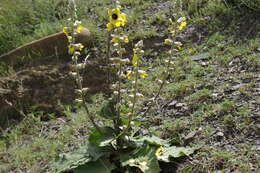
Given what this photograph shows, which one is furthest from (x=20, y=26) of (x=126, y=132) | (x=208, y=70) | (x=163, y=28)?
(x=126, y=132)

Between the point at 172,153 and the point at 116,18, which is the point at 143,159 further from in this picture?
the point at 116,18

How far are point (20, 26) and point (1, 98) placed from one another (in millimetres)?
2019

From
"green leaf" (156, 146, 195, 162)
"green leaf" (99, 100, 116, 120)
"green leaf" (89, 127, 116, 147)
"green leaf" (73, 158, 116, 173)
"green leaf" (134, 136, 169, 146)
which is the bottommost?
"green leaf" (73, 158, 116, 173)

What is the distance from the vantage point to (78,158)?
301cm

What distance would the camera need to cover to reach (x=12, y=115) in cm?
473

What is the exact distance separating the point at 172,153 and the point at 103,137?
59cm

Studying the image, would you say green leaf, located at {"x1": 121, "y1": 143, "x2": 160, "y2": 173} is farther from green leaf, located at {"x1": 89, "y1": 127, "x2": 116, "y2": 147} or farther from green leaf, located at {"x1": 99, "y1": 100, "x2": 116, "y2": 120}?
green leaf, located at {"x1": 99, "y1": 100, "x2": 116, "y2": 120}

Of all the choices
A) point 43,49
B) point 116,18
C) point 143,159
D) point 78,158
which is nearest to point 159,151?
point 143,159

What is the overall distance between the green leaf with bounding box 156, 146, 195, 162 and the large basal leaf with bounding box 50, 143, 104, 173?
19.4 inches

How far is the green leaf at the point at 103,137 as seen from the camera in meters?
2.85

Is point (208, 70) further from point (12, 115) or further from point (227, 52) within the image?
point (12, 115)

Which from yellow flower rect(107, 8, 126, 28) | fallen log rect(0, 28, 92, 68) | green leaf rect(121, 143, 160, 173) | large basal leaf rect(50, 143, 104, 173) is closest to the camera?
yellow flower rect(107, 8, 126, 28)

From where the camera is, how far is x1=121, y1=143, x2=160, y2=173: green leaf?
283 centimetres

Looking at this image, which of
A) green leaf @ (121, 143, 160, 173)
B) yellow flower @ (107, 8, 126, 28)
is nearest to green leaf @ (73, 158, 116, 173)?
green leaf @ (121, 143, 160, 173)
